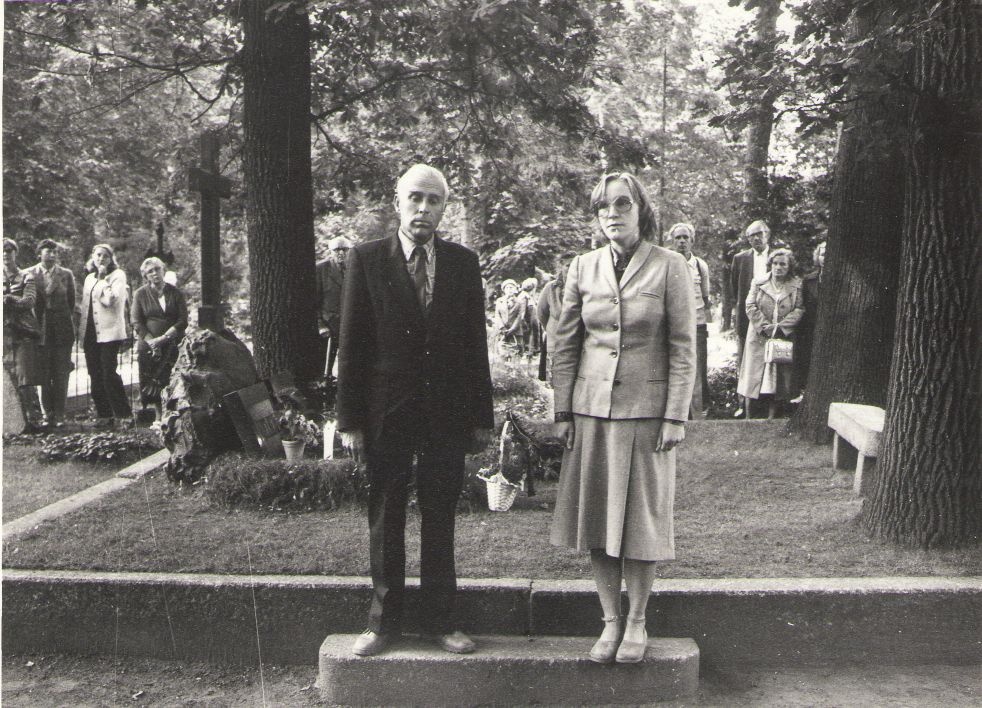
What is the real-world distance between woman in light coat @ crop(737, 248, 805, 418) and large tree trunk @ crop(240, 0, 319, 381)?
14.2ft

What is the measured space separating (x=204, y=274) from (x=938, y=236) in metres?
5.12

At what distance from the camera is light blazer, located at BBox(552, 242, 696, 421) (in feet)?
12.6

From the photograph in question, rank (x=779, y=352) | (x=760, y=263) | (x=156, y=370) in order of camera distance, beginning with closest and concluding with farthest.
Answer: (x=779, y=352), (x=760, y=263), (x=156, y=370)

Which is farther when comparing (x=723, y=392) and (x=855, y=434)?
(x=723, y=392)

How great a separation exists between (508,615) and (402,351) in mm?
1405

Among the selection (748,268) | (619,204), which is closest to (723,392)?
(748,268)

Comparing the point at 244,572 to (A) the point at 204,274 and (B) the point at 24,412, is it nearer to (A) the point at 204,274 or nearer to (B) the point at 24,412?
(A) the point at 204,274

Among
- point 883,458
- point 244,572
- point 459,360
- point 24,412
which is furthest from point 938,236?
point 24,412

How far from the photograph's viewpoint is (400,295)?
3.93 metres

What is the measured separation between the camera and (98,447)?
26.9ft

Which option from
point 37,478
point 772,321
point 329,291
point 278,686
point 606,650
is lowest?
point 278,686

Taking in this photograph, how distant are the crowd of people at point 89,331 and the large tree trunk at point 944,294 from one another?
287 inches

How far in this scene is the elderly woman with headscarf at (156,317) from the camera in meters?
9.93

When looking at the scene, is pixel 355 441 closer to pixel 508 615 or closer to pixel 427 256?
pixel 427 256
